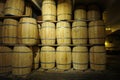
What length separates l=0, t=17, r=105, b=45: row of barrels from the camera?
546 cm

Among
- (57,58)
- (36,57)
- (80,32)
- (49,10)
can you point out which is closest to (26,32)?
(36,57)

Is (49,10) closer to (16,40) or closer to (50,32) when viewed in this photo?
(50,32)

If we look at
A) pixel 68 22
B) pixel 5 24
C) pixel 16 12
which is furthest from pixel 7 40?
pixel 68 22

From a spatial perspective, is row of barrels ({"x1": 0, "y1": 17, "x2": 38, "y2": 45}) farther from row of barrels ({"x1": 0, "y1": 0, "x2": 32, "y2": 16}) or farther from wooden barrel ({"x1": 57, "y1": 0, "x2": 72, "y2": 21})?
wooden barrel ({"x1": 57, "y1": 0, "x2": 72, "y2": 21})

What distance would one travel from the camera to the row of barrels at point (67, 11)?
612cm

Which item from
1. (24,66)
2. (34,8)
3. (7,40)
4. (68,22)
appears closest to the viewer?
(24,66)

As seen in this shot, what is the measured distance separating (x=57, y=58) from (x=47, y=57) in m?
0.43

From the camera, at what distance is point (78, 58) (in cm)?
576

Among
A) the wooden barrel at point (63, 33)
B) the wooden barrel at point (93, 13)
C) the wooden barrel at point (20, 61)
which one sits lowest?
the wooden barrel at point (20, 61)

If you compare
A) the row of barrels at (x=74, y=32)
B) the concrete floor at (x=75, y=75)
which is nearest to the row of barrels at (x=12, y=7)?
the row of barrels at (x=74, y=32)

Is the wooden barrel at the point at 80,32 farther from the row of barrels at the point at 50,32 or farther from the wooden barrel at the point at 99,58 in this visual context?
the wooden barrel at the point at 99,58

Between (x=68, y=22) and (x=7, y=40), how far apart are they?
2.65 metres

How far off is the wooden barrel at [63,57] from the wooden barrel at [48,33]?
0.54 metres

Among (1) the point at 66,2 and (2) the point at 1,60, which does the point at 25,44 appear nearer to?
(2) the point at 1,60
